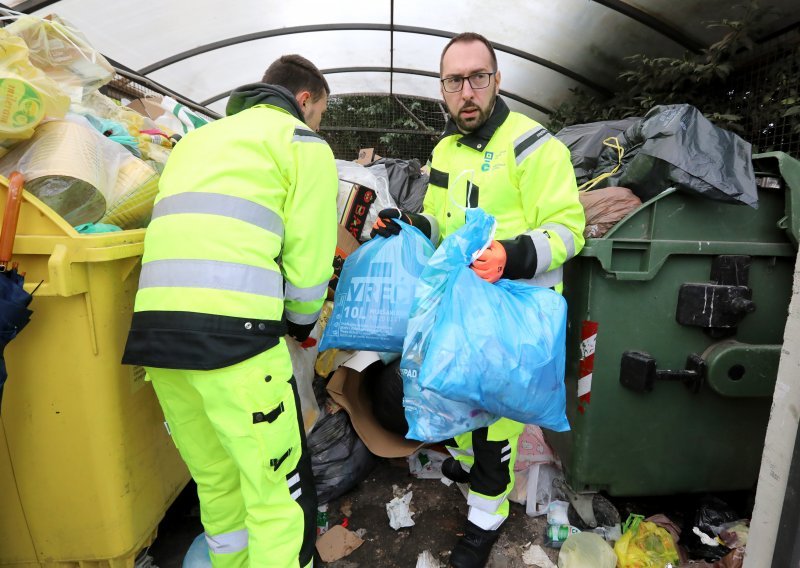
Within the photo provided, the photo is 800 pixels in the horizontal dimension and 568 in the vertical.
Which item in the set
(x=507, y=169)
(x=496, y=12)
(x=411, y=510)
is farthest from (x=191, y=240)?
(x=496, y=12)

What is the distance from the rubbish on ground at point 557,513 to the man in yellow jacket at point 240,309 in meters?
1.09

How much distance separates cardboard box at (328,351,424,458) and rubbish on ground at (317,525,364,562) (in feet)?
1.31

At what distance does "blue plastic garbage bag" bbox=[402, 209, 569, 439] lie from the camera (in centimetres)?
144

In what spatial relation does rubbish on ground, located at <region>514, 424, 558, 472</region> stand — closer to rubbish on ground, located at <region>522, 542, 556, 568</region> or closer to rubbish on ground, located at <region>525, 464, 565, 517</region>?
rubbish on ground, located at <region>525, 464, 565, 517</region>

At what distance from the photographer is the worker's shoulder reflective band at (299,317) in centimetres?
163

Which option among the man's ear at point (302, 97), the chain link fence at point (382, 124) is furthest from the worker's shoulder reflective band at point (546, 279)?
the chain link fence at point (382, 124)

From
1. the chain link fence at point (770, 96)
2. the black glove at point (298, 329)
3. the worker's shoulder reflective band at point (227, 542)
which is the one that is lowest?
the worker's shoulder reflective band at point (227, 542)

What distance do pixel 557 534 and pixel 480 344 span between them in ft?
3.62

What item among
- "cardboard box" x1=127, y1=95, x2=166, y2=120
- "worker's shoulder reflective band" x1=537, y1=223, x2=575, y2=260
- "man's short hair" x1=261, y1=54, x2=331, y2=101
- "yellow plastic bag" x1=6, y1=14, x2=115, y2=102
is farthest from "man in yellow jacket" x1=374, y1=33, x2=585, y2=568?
"cardboard box" x1=127, y1=95, x2=166, y2=120

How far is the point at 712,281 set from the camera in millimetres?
1813

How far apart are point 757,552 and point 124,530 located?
5.90 feet

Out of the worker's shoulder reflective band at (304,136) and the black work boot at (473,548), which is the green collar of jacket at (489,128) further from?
the black work boot at (473,548)

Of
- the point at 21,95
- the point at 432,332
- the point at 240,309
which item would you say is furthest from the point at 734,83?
the point at 21,95

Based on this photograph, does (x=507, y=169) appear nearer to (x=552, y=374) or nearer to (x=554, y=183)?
(x=554, y=183)
